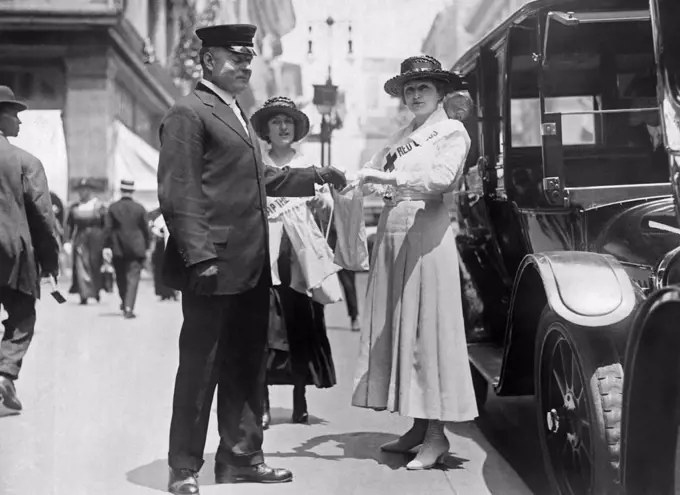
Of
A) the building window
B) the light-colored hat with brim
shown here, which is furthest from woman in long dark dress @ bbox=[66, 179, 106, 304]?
the building window

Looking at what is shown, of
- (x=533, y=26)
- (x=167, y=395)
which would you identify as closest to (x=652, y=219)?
(x=533, y=26)

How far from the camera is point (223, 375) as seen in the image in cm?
506

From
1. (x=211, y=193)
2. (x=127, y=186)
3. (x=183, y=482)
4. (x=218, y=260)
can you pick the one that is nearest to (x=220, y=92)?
(x=211, y=193)

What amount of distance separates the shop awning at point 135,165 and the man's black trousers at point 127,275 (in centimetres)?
928

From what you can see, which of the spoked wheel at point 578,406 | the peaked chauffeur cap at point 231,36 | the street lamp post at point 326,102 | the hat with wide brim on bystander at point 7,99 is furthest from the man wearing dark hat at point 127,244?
the spoked wheel at point 578,406

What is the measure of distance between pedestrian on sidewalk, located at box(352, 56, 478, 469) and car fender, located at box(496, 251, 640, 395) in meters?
0.56

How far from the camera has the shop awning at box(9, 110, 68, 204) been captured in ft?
75.0

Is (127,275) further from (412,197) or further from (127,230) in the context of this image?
(412,197)

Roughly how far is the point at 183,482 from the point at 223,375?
0.63 meters

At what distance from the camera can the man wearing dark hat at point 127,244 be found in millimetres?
14562

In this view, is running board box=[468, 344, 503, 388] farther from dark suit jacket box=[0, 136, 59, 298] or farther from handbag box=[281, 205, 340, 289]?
dark suit jacket box=[0, 136, 59, 298]

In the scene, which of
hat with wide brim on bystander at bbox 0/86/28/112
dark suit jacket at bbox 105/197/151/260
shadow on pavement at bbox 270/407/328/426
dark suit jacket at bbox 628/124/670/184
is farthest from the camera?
dark suit jacket at bbox 105/197/151/260

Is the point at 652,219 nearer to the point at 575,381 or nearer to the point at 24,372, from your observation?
the point at 575,381

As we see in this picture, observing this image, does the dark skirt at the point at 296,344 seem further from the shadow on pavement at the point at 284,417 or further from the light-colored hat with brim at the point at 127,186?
the light-colored hat with brim at the point at 127,186
